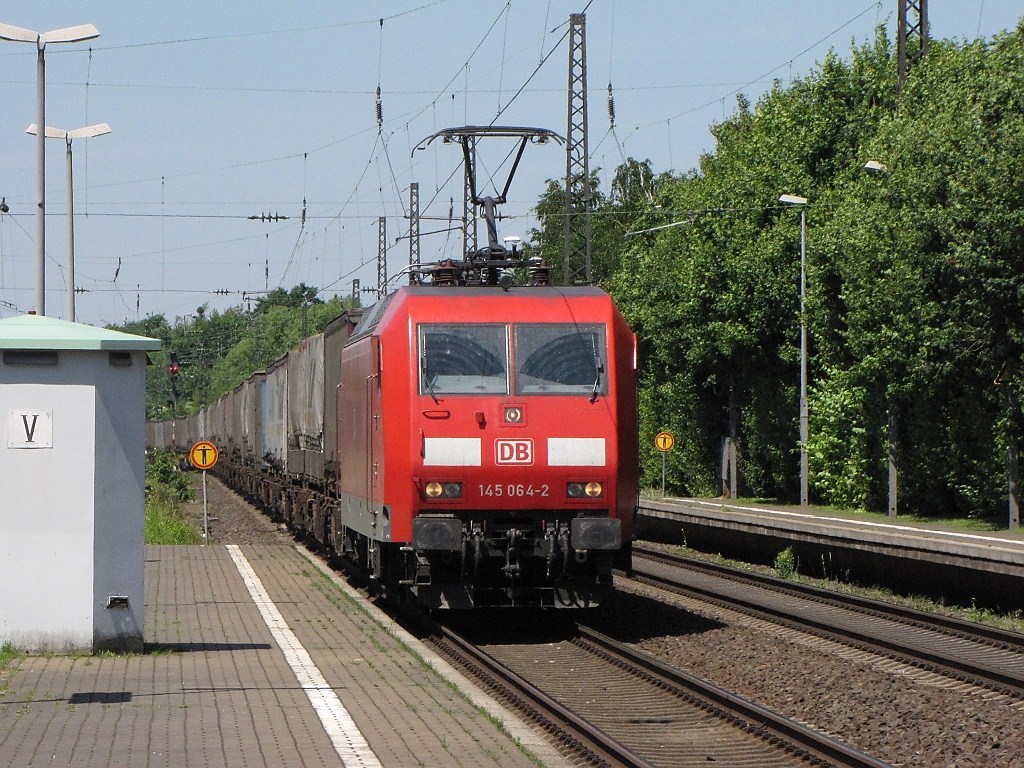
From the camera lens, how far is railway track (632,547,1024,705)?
1230 cm

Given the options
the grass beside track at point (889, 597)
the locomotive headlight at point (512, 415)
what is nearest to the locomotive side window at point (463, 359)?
the locomotive headlight at point (512, 415)

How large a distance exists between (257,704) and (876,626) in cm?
797

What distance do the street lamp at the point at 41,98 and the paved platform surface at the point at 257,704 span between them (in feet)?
31.9

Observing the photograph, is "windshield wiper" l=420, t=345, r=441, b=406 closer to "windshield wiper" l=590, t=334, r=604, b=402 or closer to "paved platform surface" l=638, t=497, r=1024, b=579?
"windshield wiper" l=590, t=334, r=604, b=402

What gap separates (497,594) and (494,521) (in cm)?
107

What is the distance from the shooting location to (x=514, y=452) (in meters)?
13.9

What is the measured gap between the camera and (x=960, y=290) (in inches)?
1075

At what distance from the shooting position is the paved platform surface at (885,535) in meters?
18.0

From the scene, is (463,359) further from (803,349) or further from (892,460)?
(803,349)

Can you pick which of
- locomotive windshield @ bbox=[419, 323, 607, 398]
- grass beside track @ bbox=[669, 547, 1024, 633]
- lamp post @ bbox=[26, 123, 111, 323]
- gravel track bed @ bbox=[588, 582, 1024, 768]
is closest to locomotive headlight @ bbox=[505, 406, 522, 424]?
locomotive windshield @ bbox=[419, 323, 607, 398]

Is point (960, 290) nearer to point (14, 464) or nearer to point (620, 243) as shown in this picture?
point (14, 464)

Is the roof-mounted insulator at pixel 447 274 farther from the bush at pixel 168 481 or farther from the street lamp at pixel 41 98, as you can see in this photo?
the bush at pixel 168 481

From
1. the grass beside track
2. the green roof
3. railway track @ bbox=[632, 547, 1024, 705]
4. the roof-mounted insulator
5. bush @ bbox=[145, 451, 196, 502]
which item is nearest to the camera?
the green roof

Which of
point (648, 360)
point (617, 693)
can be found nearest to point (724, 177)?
point (648, 360)
